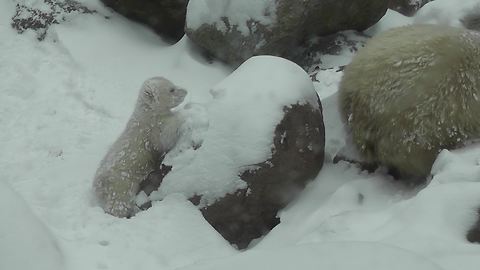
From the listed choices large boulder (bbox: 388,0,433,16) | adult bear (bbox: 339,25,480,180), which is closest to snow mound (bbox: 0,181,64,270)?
adult bear (bbox: 339,25,480,180)

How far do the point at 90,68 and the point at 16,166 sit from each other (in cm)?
166

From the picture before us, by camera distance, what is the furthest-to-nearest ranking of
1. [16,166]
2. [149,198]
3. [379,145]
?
[16,166] < [149,198] < [379,145]

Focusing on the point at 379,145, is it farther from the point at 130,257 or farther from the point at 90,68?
the point at 90,68

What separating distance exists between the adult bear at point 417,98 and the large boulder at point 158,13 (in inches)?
131

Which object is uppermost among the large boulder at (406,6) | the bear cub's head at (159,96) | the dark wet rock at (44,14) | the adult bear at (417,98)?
the adult bear at (417,98)

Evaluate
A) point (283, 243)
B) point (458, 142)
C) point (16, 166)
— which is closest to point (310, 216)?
point (283, 243)

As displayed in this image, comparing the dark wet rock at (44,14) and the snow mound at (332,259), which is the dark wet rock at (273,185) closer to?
the snow mound at (332,259)

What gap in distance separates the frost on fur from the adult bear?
1.36 m

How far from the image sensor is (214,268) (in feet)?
7.50

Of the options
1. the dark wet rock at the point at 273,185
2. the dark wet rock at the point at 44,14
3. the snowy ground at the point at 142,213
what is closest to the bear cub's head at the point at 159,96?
the snowy ground at the point at 142,213

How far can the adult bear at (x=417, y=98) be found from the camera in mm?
3809

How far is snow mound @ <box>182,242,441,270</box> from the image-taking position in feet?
7.29

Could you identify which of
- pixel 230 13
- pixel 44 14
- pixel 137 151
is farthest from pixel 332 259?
pixel 44 14

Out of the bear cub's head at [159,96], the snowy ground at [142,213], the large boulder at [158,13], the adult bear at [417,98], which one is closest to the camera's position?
the snowy ground at [142,213]
